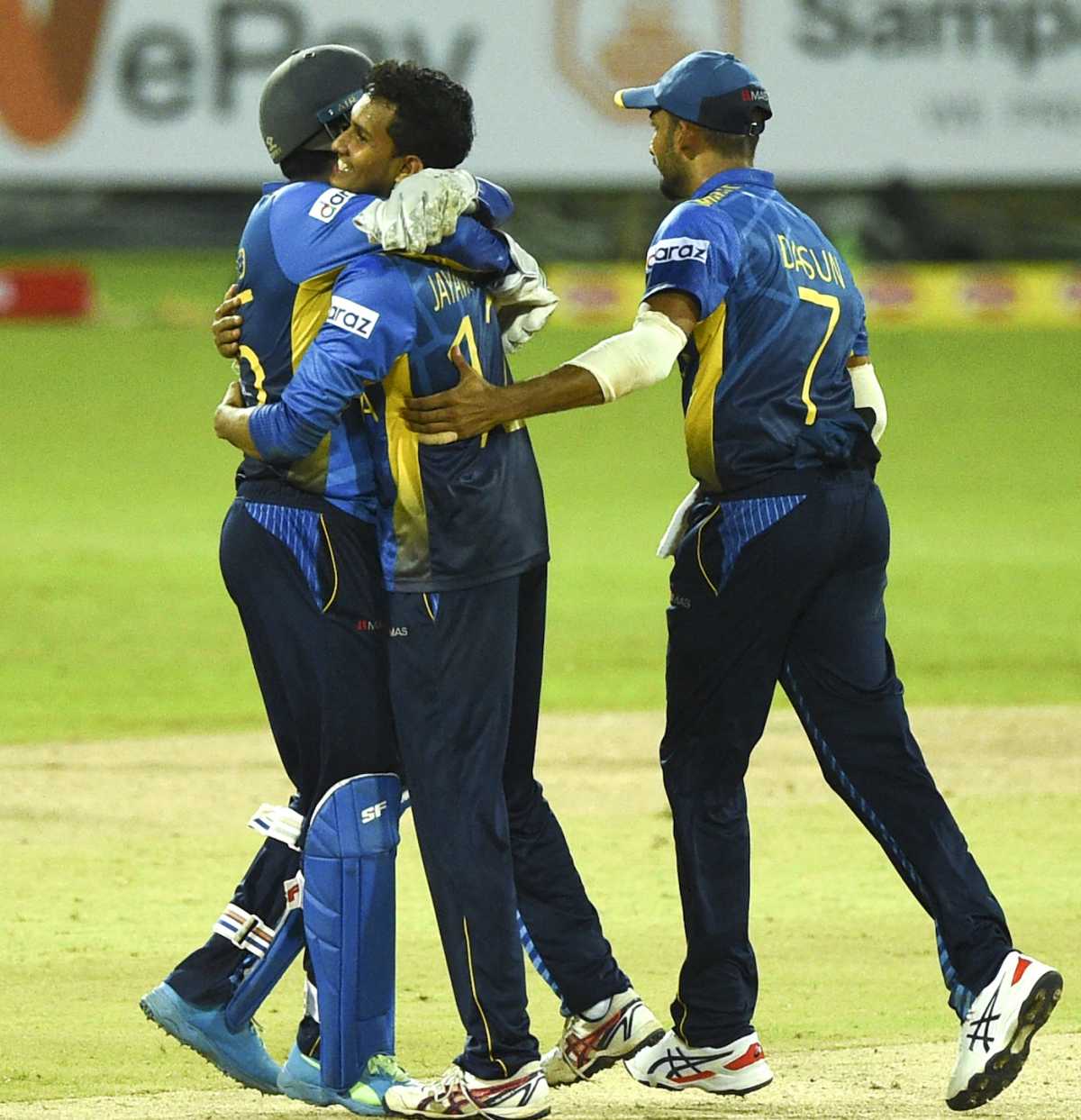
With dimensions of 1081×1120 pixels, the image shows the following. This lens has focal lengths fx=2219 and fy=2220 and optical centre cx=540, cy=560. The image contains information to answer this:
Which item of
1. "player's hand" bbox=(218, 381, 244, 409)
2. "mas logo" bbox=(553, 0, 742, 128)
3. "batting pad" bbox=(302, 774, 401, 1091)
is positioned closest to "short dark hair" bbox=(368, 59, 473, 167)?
"player's hand" bbox=(218, 381, 244, 409)

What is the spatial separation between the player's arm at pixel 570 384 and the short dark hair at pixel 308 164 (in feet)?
2.24

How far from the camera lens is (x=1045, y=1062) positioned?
543 centimetres

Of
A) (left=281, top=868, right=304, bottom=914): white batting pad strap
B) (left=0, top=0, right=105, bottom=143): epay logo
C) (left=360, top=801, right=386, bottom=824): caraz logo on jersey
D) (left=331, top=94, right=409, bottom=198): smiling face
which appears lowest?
(left=0, top=0, right=105, bottom=143): epay logo

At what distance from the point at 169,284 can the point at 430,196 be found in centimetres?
2894

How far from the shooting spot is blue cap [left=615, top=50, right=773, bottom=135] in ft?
16.8

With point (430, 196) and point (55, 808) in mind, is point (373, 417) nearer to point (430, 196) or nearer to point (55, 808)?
point (430, 196)

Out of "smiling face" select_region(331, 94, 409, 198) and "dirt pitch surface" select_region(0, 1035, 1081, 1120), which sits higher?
"smiling face" select_region(331, 94, 409, 198)

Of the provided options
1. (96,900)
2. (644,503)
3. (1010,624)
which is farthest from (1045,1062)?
(644,503)

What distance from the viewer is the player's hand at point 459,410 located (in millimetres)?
4590

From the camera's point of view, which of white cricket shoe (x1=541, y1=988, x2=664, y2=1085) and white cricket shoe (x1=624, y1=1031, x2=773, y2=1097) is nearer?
white cricket shoe (x1=624, y1=1031, x2=773, y2=1097)

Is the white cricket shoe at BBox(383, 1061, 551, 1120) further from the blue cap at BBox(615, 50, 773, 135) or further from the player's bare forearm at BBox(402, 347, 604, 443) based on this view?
the blue cap at BBox(615, 50, 773, 135)

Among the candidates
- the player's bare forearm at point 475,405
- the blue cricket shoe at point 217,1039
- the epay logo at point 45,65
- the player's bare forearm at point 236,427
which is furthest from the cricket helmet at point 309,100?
the epay logo at point 45,65

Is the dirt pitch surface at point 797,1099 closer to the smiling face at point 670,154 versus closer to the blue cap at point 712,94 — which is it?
the smiling face at point 670,154

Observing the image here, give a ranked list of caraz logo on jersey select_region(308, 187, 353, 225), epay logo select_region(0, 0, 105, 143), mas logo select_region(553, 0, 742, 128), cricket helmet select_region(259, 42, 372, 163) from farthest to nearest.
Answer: mas logo select_region(553, 0, 742, 128)
epay logo select_region(0, 0, 105, 143)
cricket helmet select_region(259, 42, 372, 163)
caraz logo on jersey select_region(308, 187, 353, 225)
